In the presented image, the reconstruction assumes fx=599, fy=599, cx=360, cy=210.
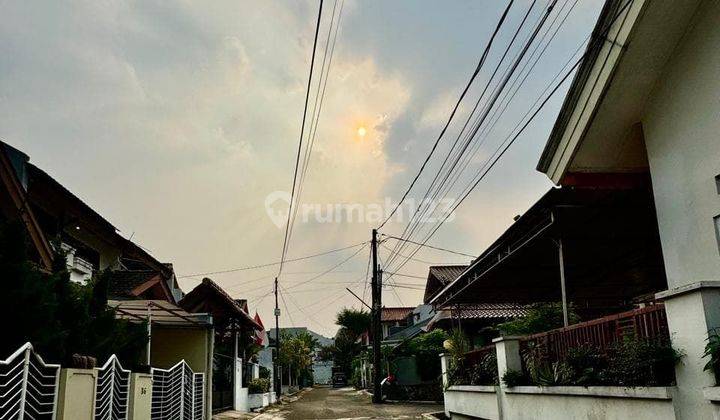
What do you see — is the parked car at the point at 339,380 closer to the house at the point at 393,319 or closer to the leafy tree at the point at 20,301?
the house at the point at 393,319

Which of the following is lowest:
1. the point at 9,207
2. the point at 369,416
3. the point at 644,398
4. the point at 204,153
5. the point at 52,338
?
the point at 369,416

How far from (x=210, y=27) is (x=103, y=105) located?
13.5ft

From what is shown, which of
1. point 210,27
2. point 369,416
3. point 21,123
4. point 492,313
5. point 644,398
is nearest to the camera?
point 644,398

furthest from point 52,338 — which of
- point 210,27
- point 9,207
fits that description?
point 210,27

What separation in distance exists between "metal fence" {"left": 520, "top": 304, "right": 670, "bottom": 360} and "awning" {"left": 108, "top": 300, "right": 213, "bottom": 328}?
28.2 ft

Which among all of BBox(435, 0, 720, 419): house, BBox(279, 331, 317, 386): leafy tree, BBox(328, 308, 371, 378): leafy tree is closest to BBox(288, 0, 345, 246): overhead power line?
BBox(435, 0, 720, 419): house

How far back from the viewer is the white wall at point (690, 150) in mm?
6789

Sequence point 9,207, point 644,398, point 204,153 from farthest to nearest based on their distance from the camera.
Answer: point 204,153
point 9,207
point 644,398

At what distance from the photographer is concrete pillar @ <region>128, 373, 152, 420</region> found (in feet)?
33.3

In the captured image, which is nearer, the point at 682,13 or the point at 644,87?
the point at 682,13

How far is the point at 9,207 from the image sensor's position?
1090cm

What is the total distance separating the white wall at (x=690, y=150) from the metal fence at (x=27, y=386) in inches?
301

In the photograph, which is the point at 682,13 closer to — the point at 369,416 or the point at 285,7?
the point at 285,7

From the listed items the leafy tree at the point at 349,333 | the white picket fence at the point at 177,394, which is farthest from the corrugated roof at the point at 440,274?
the leafy tree at the point at 349,333
